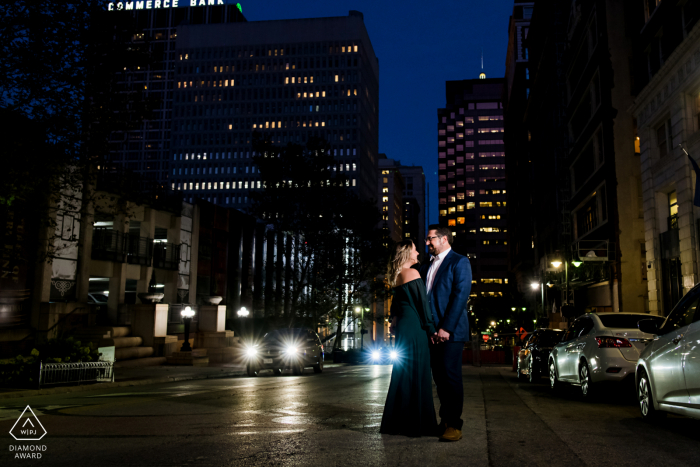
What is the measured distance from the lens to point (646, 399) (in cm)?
805

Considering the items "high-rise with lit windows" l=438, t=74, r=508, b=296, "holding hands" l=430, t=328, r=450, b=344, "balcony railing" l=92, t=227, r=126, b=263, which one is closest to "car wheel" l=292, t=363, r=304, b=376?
"balcony railing" l=92, t=227, r=126, b=263

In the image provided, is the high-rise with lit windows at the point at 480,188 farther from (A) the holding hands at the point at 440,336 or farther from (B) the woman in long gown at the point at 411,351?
(A) the holding hands at the point at 440,336

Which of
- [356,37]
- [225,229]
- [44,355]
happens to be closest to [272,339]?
[44,355]

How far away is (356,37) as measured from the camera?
14762cm

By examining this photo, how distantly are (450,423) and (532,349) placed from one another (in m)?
12.8

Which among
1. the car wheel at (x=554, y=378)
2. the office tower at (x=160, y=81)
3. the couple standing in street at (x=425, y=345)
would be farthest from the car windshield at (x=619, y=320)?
the office tower at (x=160, y=81)

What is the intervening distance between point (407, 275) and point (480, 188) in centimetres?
16926

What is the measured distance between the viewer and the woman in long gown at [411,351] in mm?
5984

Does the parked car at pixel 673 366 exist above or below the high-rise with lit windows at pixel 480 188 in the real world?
below

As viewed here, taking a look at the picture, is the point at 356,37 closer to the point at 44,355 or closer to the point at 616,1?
the point at 616,1

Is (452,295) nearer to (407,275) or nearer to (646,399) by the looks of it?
(407,275)

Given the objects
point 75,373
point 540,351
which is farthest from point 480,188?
point 75,373

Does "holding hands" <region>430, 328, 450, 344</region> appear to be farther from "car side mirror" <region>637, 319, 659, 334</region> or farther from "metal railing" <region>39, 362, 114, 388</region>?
"metal railing" <region>39, 362, 114, 388</region>

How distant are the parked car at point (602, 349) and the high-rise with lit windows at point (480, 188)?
488 feet
